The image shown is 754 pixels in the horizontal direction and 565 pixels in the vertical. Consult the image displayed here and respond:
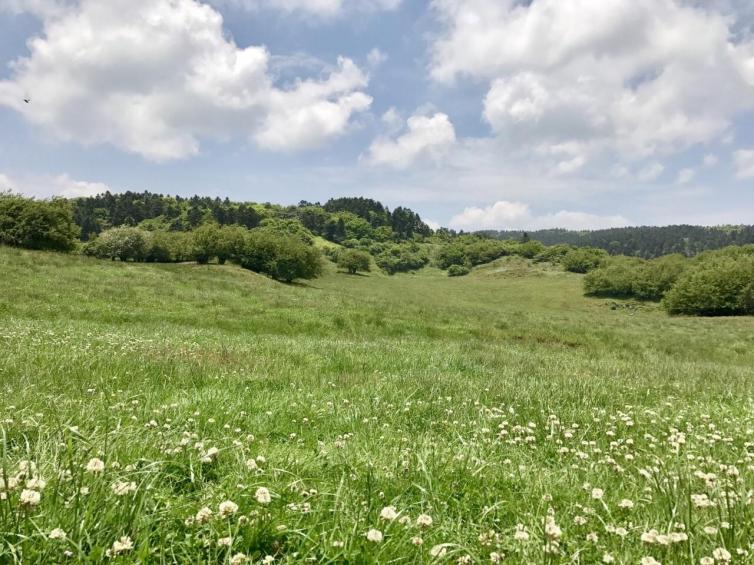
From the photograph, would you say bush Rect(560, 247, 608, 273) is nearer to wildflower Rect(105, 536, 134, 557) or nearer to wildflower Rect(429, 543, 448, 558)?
wildflower Rect(429, 543, 448, 558)

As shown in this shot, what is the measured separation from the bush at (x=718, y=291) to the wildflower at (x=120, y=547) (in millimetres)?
102589

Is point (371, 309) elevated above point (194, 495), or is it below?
below

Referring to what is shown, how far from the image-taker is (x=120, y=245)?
306ft

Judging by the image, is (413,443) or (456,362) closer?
(413,443)

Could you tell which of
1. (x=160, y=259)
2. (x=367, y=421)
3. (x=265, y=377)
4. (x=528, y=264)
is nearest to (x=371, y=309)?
(x=265, y=377)

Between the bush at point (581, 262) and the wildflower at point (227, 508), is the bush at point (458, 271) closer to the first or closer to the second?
the bush at point (581, 262)

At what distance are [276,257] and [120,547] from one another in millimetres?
90861

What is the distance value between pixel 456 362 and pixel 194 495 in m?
10.5

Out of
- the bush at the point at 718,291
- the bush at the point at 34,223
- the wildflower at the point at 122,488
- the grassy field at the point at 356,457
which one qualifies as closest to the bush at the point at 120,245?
the bush at the point at 34,223

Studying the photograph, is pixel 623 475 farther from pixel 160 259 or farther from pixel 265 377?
pixel 160 259

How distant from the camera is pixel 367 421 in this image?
5.70 m

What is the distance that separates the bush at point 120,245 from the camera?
91.3 metres

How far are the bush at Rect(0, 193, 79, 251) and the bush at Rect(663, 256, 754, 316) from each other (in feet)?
357

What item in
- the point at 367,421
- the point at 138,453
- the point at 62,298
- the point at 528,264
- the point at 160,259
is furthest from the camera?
the point at 528,264
